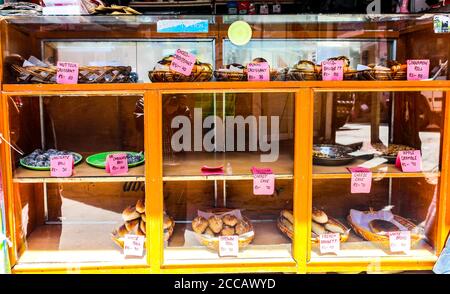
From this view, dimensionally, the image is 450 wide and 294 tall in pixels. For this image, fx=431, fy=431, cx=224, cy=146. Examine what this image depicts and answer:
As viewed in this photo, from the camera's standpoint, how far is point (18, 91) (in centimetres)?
177

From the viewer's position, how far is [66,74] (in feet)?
6.05

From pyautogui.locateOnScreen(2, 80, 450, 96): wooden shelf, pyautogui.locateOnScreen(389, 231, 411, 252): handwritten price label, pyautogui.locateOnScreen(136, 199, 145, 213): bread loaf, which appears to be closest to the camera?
pyautogui.locateOnScreen(2, 80, 450, 96): wooden shelf

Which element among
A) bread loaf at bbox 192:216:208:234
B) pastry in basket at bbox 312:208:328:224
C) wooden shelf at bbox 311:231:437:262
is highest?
pastry in basket at bbox 312:208:328:224

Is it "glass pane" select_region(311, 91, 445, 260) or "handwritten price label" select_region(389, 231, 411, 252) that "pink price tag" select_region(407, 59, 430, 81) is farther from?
"handwritten price label" select_region(389, 231, 411, 252)

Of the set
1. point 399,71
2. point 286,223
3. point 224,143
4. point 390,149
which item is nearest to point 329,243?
point 286,223

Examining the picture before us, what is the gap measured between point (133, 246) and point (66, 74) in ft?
2.64

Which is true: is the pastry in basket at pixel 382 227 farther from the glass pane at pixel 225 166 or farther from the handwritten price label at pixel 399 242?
the glass pane at pixel 225 166

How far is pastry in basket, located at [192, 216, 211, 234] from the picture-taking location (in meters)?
2.07

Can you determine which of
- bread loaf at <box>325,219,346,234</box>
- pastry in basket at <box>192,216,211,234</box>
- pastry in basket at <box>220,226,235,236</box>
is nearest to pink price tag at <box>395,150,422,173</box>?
bread loaf at <box>325,219,346,234</box>

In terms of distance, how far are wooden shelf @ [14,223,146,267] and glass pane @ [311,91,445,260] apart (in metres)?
0.95

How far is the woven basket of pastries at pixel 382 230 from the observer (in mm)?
2036

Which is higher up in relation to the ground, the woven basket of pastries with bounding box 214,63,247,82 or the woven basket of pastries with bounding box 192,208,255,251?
the woven basket of pastries with bounding box 214,63,247,82

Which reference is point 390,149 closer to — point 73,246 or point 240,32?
point 240,32
